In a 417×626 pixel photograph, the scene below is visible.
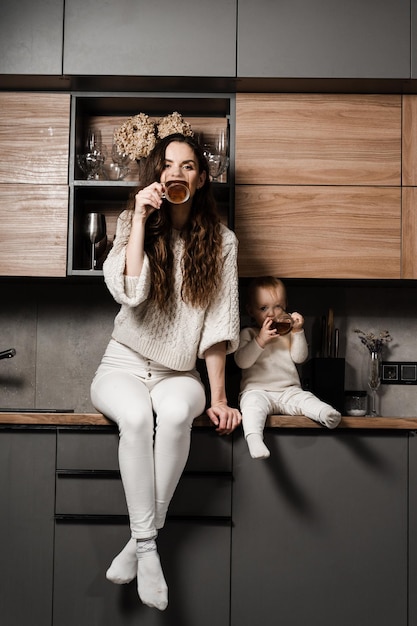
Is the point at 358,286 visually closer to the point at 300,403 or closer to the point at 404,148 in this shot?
the point at 404,148

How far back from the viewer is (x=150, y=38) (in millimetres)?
2750

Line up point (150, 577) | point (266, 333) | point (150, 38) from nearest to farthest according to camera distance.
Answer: point (150, 577) → point (266, 333) → point (150, 38)

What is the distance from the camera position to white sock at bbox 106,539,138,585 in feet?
7.29

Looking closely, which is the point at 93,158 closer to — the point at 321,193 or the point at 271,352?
the point at 321,193

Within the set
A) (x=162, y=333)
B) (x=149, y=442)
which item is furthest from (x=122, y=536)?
(x=162, y=333)

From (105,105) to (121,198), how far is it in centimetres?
37

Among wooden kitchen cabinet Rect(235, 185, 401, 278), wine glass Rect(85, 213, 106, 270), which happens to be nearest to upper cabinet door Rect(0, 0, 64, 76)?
wine glass Rect(85, 213, 106, 270)

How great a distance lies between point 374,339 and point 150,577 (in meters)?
1.40

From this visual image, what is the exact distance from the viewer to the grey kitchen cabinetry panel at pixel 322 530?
2398 mm

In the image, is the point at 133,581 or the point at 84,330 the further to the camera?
the point at 84,330

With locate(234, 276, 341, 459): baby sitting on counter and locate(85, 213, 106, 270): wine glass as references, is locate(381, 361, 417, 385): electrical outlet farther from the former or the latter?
locate(85, 213, 106, 270): wine glass

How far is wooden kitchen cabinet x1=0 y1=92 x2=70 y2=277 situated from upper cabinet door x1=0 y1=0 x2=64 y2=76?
15 cm

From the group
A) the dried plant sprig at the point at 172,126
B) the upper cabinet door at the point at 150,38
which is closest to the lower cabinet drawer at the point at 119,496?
the dried plant sprig at the point at 172,126

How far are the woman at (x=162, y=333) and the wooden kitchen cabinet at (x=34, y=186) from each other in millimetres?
393
